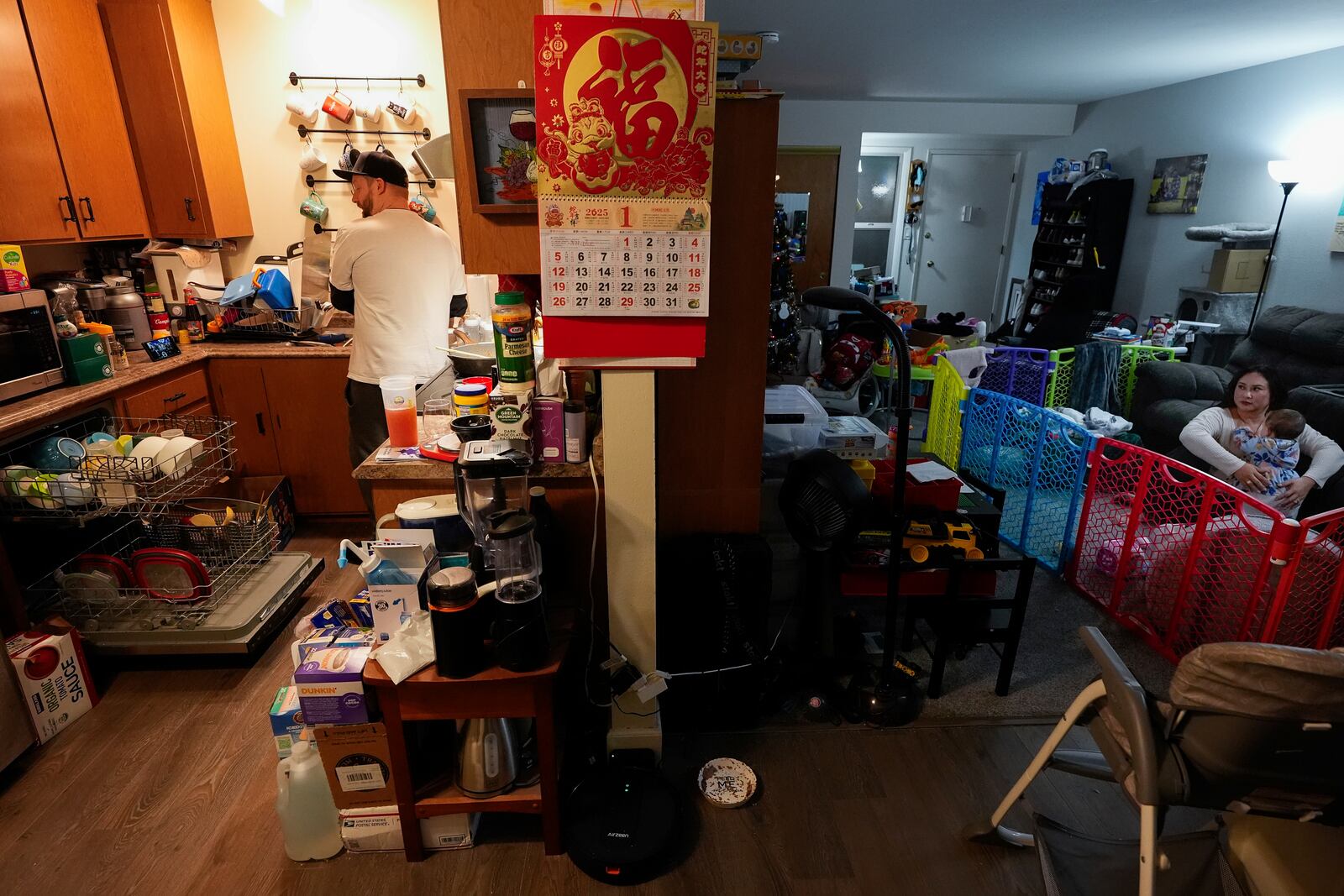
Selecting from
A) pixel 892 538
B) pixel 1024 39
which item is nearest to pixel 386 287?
pixel 892 538

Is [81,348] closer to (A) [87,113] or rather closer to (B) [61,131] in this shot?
(B) [61,131]

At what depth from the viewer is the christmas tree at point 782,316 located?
516 centimetres

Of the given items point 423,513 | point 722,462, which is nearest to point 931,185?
point 722,462

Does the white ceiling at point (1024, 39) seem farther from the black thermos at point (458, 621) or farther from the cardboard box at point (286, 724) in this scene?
the cardboard box at point (286, 724)

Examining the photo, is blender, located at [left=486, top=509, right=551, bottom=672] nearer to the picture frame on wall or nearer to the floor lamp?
the picture frame on wall

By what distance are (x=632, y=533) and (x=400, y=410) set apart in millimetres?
711

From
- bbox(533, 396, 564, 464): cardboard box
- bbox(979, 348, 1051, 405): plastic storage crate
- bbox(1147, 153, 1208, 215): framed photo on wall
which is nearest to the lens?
bbox(533, 396, 564, 464): cardboard box

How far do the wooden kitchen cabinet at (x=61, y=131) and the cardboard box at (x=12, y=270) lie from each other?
242 millimetres

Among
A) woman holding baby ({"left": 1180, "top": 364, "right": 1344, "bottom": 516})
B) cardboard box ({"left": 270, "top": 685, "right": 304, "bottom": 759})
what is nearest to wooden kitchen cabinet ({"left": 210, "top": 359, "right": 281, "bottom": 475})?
cardboard box ({"left": 270, "top": 685, "right": 304, "bottom": 759})

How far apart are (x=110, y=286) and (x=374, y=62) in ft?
5.03

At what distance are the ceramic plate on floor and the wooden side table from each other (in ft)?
1.46

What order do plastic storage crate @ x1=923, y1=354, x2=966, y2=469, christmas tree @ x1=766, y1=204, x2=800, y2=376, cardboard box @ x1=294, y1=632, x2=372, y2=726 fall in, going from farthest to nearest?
1. christmas tree @ x1=766, y1=204, x2=800, y2=376
2. plastic storage crate @ x1=923, y1=354, x2=966, y2=469
3. cardboard box @ x1=294, y1=632, x2=372, y2=726

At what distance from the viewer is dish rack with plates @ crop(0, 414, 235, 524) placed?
2160 mm

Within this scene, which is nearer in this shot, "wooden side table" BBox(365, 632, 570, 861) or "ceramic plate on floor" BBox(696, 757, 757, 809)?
"wooden side table" BBox(365, 632, 570, 861)
